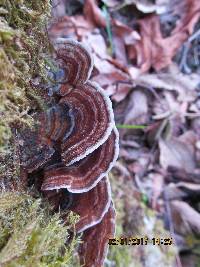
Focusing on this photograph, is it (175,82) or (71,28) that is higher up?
(71,28)

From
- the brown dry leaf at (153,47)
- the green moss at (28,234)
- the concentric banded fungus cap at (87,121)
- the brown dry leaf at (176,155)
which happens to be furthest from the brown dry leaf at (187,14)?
the green moss at (28,234)

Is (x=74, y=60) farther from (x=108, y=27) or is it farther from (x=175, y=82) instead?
(x=175, y=82)

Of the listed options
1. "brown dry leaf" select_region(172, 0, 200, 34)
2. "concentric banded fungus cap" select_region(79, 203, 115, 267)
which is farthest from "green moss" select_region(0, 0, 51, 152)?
"brown dry leaf" select_region(172, 0, 200, 34)

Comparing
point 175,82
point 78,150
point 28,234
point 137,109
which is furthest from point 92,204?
point 175,82

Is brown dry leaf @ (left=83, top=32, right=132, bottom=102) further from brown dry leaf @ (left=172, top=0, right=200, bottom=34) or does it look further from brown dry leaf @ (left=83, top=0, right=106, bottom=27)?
brown dry leaf @ (left=172, top=0, right=200, bottom=34)

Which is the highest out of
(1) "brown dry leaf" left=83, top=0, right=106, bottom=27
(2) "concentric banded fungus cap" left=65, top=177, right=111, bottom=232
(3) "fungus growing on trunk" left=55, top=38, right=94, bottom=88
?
(1) "brown dry leaf" left=83, top=0, right=106, bottom=27

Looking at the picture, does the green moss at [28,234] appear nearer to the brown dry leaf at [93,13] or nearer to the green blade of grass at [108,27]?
the green blade of grass at [108,27]

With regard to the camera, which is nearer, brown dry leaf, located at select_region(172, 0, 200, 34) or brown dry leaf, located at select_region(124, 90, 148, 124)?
brown dry leaf, located at select_region(124, 90, 148, 124)
